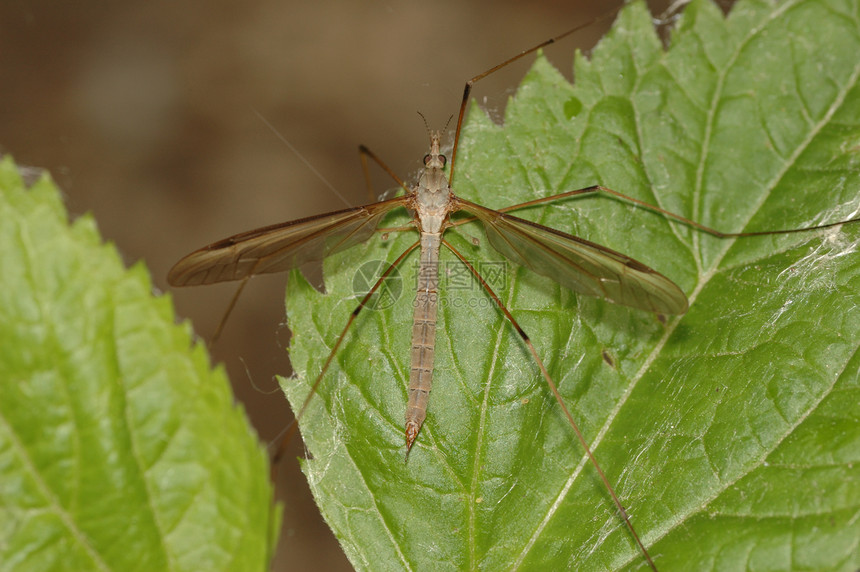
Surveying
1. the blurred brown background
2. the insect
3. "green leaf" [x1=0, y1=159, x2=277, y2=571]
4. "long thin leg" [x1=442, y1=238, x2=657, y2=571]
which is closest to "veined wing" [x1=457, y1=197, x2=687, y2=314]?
the insect

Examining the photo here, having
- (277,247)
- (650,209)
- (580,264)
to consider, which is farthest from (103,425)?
(650,209)

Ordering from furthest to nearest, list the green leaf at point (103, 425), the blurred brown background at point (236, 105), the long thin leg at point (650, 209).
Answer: the blurred brown background at point (236, 105) < the long thin leg at point (650, 209) < the green leaf at point (103, 425)

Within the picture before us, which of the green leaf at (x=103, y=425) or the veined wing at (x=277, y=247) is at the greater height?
the veined wing at (x=277, y=247)

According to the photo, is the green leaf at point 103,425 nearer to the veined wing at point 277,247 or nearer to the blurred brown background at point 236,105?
the veined wing at point 277,247

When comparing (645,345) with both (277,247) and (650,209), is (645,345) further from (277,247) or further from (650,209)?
(277,247)

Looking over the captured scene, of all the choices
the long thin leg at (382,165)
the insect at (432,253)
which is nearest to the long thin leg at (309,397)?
the insect at (432,253)

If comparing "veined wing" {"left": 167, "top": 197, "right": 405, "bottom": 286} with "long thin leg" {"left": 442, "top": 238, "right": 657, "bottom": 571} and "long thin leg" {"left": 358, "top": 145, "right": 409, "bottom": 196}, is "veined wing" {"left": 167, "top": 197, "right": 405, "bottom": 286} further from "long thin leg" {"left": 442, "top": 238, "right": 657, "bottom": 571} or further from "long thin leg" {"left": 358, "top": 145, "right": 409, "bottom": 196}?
"long thin leg" {"left": 442, "top": 238, "right": 657, "bottom": 571}
